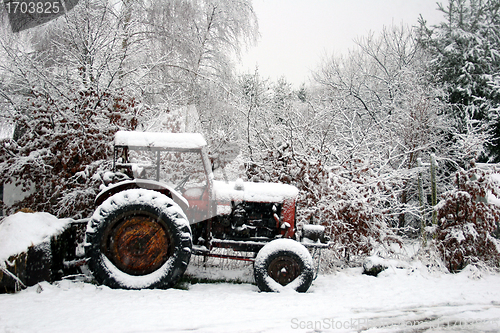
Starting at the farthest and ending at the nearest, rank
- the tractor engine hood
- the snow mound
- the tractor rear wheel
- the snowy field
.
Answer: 1. the tractor engine hood
2. the tractor rear wheel
3. the snow mound
4. the snowy field

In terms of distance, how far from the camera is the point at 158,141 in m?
4.49

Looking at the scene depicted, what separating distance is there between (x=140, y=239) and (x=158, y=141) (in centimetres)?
123

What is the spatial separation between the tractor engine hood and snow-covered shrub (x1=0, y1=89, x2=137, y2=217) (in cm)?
239

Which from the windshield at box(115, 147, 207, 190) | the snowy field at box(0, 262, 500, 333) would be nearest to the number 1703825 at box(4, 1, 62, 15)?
the windshield at box(115, 147, 207, 190)

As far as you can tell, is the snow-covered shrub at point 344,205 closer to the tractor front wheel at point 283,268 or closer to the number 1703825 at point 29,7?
the tractor front wheel at point 283,268

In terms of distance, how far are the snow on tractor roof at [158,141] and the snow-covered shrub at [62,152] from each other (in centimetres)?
171

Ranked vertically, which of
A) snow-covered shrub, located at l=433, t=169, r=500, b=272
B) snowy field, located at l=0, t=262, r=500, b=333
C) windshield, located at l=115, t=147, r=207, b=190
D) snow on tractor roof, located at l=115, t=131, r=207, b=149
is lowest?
snowy field, located at l=0, t=262, r=500, b=333

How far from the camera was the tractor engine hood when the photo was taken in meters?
4.80

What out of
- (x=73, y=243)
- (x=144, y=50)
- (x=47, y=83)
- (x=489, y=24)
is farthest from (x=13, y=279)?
(x=489, y=24)

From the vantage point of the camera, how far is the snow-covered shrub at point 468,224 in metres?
5.80

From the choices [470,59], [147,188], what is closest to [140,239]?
[147,188]

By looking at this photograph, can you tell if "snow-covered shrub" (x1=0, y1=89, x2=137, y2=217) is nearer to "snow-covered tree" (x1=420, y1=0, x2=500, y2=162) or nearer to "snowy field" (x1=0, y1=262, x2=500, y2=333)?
"snowy field" (x1=0, y1=262, x2=500, y2=333)

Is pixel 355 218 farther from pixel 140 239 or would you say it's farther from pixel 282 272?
pixel 140 239

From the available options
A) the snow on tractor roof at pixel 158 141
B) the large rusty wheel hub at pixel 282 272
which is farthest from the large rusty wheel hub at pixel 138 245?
the large rusty wheel hub at pixel 282 272
